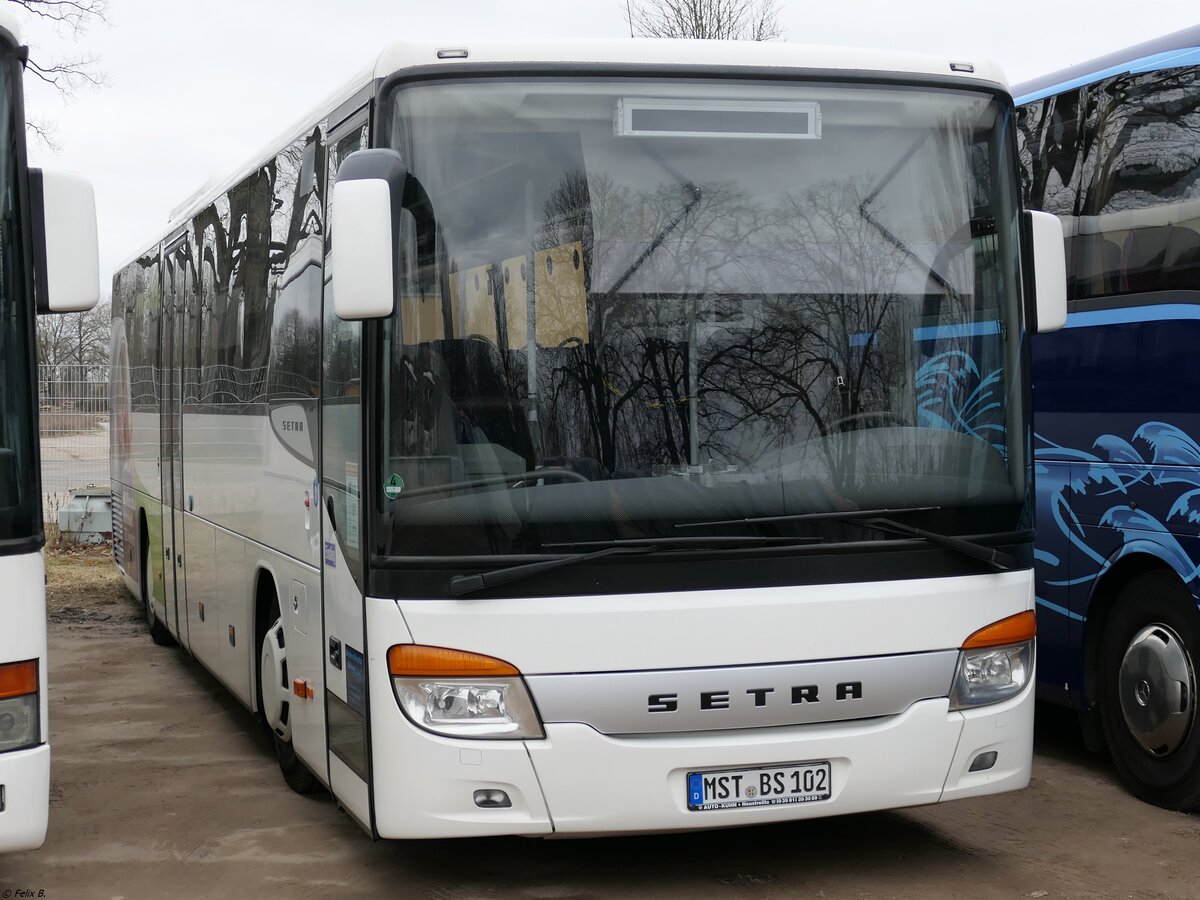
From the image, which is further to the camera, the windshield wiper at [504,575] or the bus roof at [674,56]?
the bus roof at [674,56]

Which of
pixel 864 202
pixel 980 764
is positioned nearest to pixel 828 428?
pixel 864 202

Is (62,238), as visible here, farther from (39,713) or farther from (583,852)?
Answer: (583,852)

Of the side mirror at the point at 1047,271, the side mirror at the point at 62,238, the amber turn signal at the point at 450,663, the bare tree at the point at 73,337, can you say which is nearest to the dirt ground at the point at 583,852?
the amber turn signal at the point at 450,663

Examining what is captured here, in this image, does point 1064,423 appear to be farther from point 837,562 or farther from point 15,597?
point 15,597

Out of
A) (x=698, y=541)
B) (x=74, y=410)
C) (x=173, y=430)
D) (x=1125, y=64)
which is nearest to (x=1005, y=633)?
(x=698, y=541)

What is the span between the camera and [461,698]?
5.33 metres

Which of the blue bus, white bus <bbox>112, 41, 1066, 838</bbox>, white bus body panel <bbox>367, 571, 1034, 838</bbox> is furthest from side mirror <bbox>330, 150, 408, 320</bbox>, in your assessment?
the blue bus

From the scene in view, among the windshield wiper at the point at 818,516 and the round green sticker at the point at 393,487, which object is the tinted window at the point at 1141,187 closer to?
the windshield wiper at the point at 818,516

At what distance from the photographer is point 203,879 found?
620 centimetres

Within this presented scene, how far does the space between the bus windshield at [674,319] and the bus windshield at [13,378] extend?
1.13 metres

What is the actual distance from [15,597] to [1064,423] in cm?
Answer: 517

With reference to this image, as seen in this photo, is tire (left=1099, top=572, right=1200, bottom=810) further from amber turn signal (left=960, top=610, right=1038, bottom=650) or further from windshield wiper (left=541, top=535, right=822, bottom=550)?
windshield wiper (left=541, top=535, right=822, bottom=550)

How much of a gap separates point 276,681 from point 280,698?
3.5 inches

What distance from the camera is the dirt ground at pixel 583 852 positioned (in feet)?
19.5
